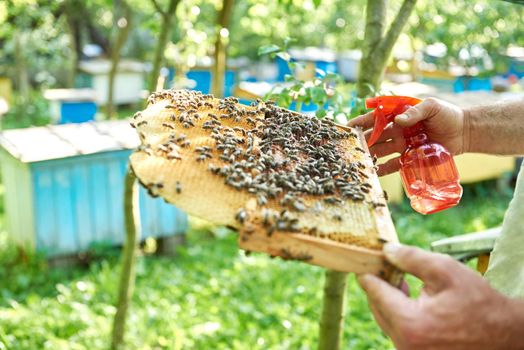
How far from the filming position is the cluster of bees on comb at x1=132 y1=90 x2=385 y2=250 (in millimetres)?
1763

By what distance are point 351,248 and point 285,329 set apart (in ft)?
11.7

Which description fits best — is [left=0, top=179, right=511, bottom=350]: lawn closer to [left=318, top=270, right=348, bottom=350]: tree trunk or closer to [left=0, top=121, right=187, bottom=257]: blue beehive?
[left=0, top=121, right=187, bottom=257]: blue beehive

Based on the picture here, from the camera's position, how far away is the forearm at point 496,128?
2.71 metres

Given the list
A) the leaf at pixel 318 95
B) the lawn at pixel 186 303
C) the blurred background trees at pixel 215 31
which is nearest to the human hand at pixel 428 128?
the leaf at pixel 318 95

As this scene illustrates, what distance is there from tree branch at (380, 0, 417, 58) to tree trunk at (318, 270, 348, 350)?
1.29m

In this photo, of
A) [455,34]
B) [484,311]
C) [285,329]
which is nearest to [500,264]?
[484,311]

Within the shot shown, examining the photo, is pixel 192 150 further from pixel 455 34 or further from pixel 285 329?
pixel 455 34

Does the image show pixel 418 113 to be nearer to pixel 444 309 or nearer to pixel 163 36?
pixel 444 309

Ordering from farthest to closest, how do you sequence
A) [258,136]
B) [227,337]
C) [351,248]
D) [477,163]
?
[477,163]
[227,337]
[258,136]
[351,248]

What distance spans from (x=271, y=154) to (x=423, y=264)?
0.74 metres

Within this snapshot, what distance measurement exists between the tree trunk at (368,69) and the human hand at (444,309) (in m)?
1.64

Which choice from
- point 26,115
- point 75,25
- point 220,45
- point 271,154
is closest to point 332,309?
point 271,154

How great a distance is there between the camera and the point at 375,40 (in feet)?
10.6

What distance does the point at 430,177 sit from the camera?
253 centimetres
